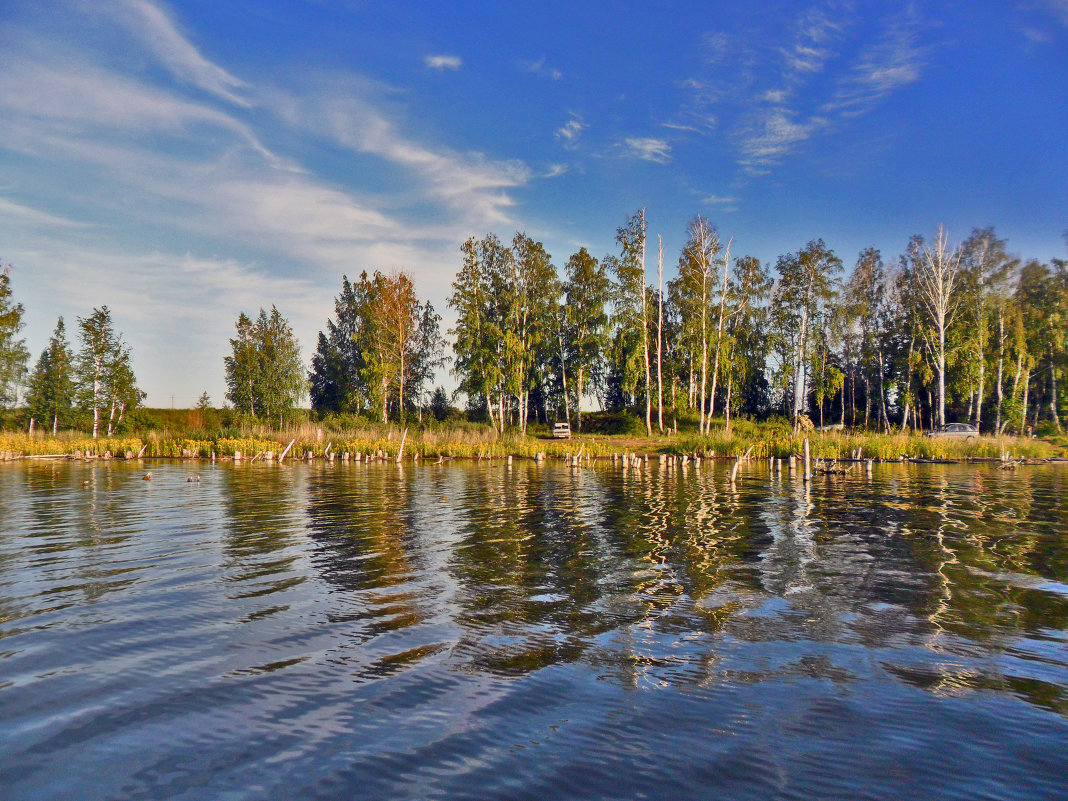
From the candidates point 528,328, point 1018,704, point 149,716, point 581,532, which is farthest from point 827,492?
point 528,328

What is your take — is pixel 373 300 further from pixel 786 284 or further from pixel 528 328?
pixel 786 284

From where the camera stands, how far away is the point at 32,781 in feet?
12.0

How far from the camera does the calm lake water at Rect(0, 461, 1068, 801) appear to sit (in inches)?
151

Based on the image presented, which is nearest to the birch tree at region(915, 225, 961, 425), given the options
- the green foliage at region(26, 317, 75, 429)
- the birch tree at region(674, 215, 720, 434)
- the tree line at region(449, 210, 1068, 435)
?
the tree line at region(449, 210, 1068, 435)

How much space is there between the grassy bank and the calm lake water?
27953mm

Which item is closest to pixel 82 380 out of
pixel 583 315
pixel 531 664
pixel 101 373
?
pixel 101 373

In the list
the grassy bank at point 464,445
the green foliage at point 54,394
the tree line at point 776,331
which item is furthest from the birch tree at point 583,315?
the green foliage at point 54,394

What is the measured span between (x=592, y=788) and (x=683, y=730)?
100cm

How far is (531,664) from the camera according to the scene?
18.3ft

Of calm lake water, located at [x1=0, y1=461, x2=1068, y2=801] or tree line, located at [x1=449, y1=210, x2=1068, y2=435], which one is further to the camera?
tree line, located at [x1=449, y1=210, x2=1068, y2=435]

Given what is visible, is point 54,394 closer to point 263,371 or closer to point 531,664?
point 263,371

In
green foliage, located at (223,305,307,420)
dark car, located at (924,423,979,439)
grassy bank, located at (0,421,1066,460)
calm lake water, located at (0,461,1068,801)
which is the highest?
green foliage, located at (223,305,307,420)

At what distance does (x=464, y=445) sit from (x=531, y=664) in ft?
118

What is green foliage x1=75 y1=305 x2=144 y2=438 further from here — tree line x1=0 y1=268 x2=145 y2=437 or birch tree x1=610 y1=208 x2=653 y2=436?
birch tree x1=610 y1=208 x2=653 y2=436
